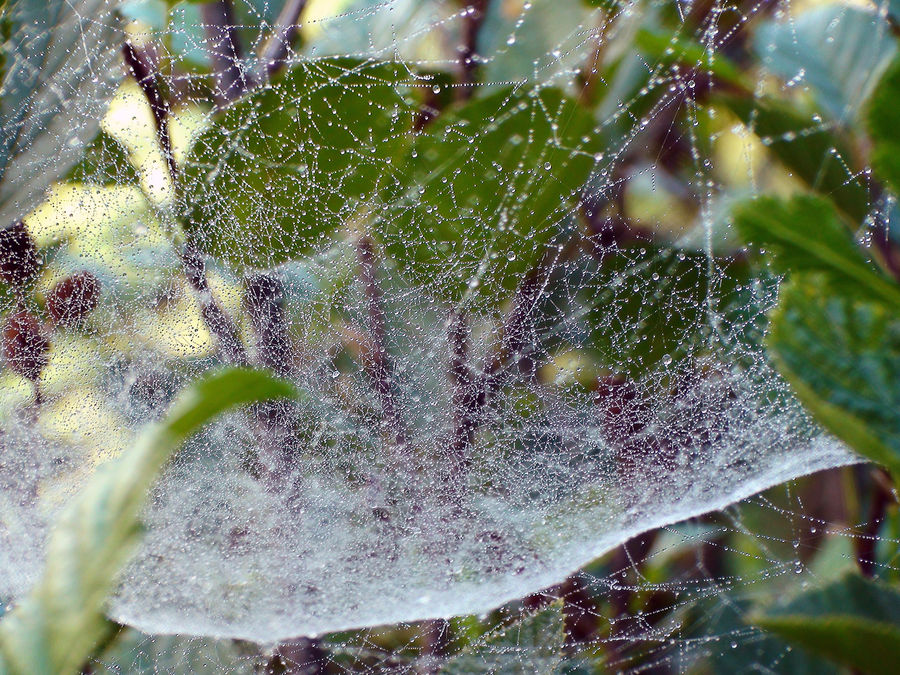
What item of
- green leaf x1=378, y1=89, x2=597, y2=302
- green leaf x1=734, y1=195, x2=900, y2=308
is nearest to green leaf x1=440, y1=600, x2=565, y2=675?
green leaf x1=378, y1=89, x2=597, y2=302

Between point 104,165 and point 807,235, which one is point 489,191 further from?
point 104,165

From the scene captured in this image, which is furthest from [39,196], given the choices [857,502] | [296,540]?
[857,502]

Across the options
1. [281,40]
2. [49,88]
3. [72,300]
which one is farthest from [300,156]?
[72,300]

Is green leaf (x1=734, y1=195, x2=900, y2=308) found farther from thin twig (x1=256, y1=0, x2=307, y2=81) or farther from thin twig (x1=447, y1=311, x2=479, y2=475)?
thin twig (x1=256, y1=0, x2=307, y2=81)

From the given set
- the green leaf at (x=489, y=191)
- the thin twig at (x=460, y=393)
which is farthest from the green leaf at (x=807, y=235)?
the thin twig at (x=460, y=393)

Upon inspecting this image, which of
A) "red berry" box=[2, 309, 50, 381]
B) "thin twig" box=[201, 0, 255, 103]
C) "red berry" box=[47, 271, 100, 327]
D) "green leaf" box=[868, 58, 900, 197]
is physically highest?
"thin twig" box=[201, 0, 255, 103]

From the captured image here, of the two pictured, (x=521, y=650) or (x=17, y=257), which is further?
(x=17, y=257)
